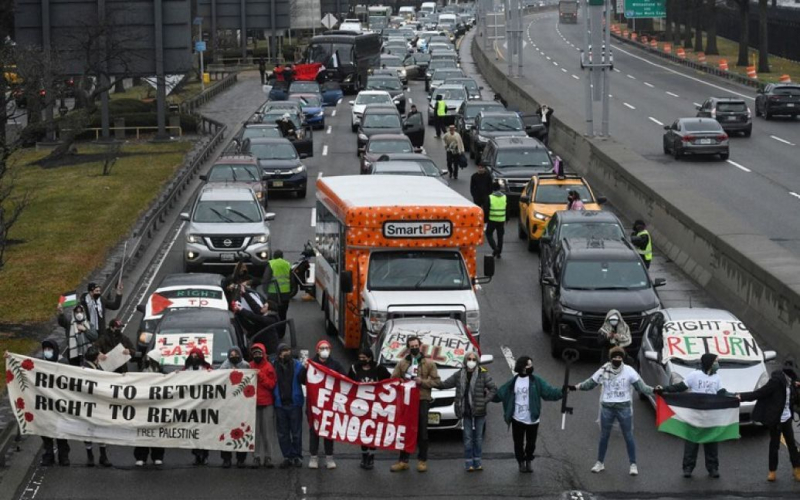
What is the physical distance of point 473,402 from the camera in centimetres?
1688

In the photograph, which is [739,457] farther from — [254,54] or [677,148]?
[254,54]

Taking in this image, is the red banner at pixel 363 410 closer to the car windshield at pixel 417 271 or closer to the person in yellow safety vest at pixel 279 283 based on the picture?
the car windshield at pixel 417 271

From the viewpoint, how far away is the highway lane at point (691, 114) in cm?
3791

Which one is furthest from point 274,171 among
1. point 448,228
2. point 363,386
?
point 363,386

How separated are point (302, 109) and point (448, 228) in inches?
1424

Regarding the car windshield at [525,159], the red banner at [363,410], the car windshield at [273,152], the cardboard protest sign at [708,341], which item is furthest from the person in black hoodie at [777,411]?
the car windshield at [273,152]

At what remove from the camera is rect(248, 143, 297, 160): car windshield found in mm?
41125

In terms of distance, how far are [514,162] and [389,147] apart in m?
5.17

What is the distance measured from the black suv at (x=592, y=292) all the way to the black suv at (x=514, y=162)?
12048mm

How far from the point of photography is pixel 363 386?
1742cm

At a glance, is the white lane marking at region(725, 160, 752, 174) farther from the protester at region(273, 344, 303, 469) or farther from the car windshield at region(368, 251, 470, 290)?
the protester at region(273, 344, 303, 469)

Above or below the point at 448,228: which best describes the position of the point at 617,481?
below

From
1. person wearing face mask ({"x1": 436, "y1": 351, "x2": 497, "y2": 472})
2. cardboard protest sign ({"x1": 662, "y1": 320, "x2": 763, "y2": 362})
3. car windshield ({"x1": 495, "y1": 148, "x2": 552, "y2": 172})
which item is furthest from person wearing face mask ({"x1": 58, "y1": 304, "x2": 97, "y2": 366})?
car windshield ({"x1": 495, "y1": 148, "x2": 552, "y2": 172})

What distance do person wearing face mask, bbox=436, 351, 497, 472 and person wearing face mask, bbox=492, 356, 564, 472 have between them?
176 mm
